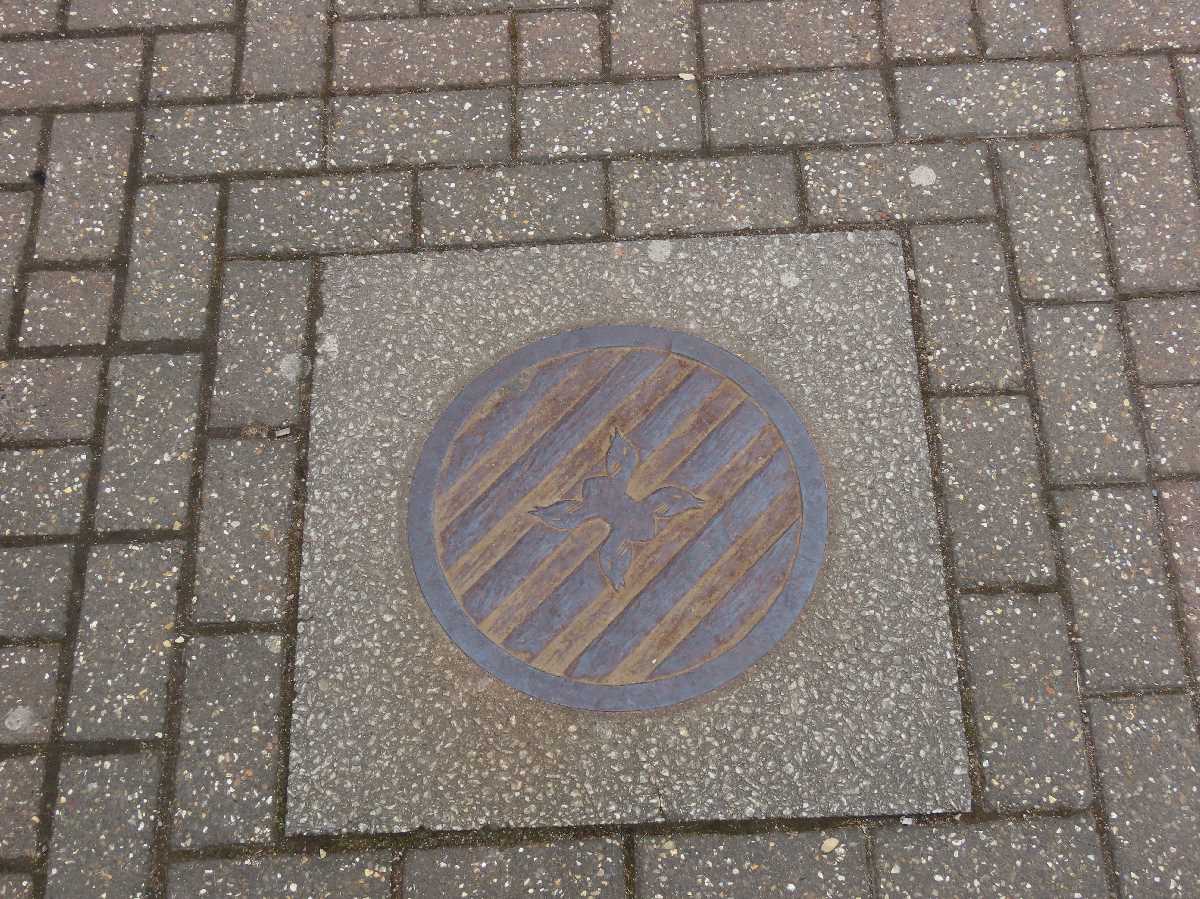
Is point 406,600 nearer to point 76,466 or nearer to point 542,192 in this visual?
point 76,466

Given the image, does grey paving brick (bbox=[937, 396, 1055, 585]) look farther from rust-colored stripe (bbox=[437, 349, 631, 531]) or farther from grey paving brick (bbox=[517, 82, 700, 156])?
grey paving brick (bbox=[517, 82, 700, 156])

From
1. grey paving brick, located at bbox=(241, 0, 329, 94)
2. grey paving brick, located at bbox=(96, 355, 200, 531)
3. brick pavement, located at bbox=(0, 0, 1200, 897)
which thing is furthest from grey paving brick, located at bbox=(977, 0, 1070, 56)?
grey paving brick, located at bbox=(96, 355, 200, 531)

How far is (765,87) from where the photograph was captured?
2732mm

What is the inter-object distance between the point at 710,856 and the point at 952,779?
23.9 inches

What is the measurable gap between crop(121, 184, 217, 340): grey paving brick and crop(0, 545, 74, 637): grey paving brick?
0.63 metres

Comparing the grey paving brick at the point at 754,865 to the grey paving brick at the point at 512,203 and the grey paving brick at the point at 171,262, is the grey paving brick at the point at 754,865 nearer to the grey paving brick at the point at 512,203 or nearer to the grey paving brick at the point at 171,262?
the grey paving brick at the point at 512,203

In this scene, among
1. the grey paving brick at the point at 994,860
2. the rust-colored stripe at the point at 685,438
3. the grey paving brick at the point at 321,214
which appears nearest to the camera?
the grey paving brick at the point at 994,860

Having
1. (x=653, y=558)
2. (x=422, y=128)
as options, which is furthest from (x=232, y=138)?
(x=653, y=558)

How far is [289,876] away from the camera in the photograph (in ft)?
6.99

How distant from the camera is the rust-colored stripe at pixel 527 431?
7.70 feet

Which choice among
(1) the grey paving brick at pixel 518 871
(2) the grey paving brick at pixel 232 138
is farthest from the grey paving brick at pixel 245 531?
(2) the grey paving brick at pixel 232 138

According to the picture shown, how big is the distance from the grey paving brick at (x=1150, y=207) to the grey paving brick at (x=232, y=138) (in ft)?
7.66

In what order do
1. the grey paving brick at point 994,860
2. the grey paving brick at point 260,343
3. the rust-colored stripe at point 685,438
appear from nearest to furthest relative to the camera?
the grey paving brick at point 994,860 → the rust-colored stripe at point 685,438 → the grey paving brick at point 260,343

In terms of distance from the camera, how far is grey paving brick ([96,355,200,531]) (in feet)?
7.79
